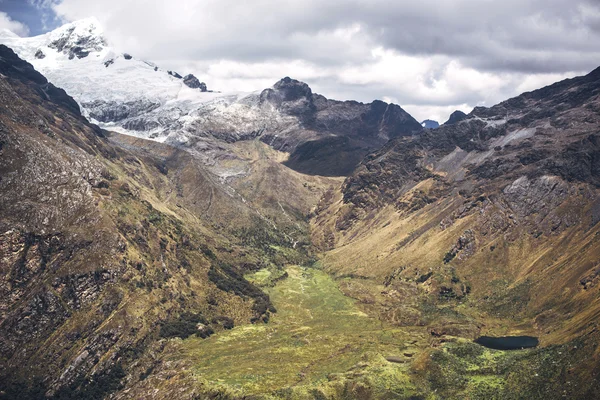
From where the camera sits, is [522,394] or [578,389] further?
[522,394]

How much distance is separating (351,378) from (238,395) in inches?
1741

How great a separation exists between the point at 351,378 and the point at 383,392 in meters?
15.8

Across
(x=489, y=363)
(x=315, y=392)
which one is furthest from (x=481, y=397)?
(x=315, y=392)

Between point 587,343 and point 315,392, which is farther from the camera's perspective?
point 315,392

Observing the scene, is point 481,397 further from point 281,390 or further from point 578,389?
point 281,390

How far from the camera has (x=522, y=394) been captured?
548 ft

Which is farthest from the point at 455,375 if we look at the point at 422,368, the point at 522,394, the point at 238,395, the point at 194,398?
the point at 194,398

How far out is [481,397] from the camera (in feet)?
571

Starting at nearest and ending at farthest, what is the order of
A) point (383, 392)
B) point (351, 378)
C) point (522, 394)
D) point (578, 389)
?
point (578, 389) < point (522, 394) < point (383, 392) < point (351, 378)

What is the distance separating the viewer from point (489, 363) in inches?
7825

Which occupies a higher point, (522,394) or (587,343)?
(587,343)

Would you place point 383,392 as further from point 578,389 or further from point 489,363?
point 578,389

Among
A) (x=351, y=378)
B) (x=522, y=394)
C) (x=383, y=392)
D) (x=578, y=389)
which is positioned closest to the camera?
(x=578, y=389)

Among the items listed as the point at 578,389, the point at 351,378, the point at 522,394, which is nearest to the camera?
the point at 578,389
